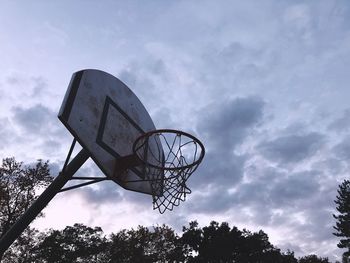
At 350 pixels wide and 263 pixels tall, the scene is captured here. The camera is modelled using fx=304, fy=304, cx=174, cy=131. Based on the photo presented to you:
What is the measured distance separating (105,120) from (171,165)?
1.51 m

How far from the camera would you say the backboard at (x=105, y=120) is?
4.91 metres

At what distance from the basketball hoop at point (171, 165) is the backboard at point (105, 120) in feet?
0.95

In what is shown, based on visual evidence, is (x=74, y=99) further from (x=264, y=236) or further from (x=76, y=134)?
(x=264, y=236)

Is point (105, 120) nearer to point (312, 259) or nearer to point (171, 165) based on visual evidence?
point (171, 165)

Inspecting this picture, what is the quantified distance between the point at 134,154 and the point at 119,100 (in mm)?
1354

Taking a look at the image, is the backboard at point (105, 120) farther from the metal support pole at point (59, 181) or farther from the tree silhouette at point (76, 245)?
the tree silhouette at point (76, 245)

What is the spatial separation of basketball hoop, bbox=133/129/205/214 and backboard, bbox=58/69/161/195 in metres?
0.29

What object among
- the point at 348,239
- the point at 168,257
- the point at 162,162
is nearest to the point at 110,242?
the point at 168,257

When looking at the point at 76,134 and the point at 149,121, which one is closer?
the point at 76,134

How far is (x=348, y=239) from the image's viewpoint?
131 feet

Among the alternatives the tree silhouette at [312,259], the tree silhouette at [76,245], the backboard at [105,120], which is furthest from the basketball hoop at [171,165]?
the tree silhouette at [312,259]

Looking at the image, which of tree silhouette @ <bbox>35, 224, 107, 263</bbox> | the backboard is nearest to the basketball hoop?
the backboard

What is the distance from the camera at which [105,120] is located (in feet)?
18.7

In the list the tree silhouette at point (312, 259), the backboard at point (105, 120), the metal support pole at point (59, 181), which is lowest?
the metal support pole at point (59, 181)
